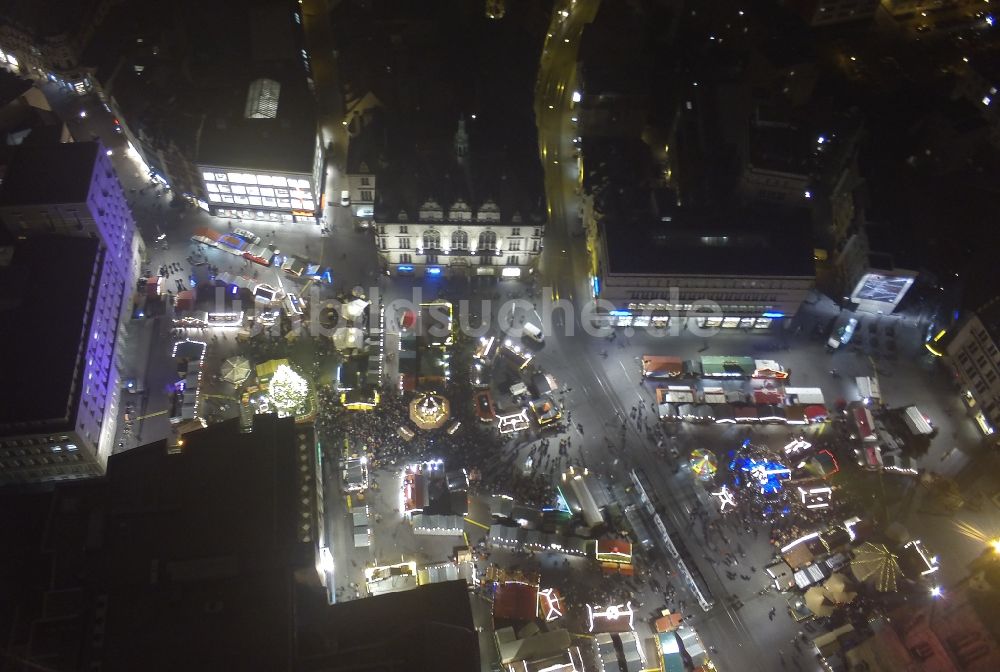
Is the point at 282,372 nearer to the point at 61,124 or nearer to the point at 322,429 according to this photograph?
the point at 322,429

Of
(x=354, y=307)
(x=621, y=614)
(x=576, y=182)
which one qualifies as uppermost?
(x=576, y=182)

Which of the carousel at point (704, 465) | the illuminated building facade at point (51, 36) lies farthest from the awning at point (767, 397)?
the illuminated building facade at point (51, 36)

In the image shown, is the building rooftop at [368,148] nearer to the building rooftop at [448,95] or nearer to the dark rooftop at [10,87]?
the building rooftop at [448,95]

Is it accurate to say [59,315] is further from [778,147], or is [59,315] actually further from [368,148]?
[778,147]

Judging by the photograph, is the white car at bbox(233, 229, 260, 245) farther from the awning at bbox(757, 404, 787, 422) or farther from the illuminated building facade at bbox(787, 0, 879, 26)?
the illuminated building facade at bbox(787, 0, 879, 26)

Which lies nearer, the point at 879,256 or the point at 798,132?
the point at 879,256

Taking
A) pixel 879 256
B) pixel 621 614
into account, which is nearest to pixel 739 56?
pixel 879 256
